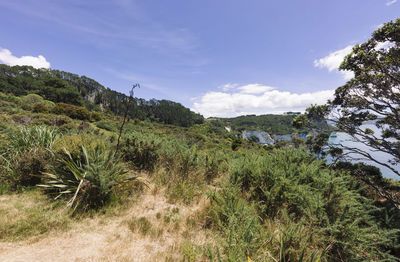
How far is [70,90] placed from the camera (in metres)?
57.8

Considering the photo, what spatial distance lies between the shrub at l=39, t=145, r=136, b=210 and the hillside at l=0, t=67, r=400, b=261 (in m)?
0.02

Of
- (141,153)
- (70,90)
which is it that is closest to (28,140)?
(141,153)

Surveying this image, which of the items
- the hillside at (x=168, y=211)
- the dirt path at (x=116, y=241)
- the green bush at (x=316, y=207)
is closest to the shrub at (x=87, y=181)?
the hillside at (x=168, y=211)

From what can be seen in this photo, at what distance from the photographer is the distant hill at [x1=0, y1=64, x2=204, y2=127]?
56.6m

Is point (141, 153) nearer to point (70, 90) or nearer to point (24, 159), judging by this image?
point (24, 159)

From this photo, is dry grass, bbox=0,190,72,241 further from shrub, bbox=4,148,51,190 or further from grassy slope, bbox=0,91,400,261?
shrub, bbox=4,148,51,190

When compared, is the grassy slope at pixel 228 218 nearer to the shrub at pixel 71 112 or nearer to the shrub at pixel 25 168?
the shrub at pixel 25 168

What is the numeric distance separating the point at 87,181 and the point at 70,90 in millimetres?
76006

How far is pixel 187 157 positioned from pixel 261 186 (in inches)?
102

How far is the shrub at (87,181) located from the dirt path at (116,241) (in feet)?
1.76

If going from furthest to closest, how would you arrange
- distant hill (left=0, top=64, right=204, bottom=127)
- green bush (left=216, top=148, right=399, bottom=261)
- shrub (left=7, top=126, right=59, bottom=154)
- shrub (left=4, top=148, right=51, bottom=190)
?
distant hill (left=0, top=64, right=204, bottom=127)
shrub (left=7, top=126, right=59, bottom=154)
shrub (left=4, top=148, right=51, bottom=190)
green bush (left=216, top=148, right=399, bottom=261)

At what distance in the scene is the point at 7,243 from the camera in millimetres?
2146

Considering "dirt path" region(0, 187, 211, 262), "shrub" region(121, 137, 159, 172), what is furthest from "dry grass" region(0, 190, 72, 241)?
"shrub" region(121, 137, 159, 172)

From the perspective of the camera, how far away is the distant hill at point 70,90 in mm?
56625
